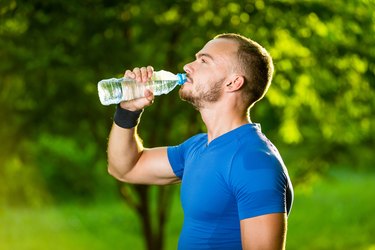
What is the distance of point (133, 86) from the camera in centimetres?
389

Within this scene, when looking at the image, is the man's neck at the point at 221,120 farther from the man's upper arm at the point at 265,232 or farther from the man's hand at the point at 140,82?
the man's upper arm at the point at 265,232

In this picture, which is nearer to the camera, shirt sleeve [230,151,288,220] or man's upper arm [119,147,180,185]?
shirt sleeve [230,151,288,220]

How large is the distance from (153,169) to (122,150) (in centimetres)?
19

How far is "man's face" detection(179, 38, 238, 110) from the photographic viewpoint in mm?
3568

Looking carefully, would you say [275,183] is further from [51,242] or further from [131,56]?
[51,242]

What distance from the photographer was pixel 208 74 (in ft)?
11.7

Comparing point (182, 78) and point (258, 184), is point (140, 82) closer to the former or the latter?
point (182, 78)

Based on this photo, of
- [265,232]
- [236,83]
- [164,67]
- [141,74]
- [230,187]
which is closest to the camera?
[265,232]

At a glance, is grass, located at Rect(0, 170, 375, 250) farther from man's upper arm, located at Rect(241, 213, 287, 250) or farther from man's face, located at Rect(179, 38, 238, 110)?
man's upper arm, located at Rect(241, 213, 287, 250)

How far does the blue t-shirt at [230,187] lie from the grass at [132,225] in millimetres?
12068

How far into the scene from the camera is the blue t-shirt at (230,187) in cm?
316

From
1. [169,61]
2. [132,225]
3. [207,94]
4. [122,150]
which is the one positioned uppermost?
[207,94]

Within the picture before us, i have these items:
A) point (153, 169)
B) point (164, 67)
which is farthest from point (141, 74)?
point (164, 67)

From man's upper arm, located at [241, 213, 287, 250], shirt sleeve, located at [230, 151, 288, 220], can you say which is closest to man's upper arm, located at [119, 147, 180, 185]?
shirt sleeve, located at [230, 151, 288, 220]
